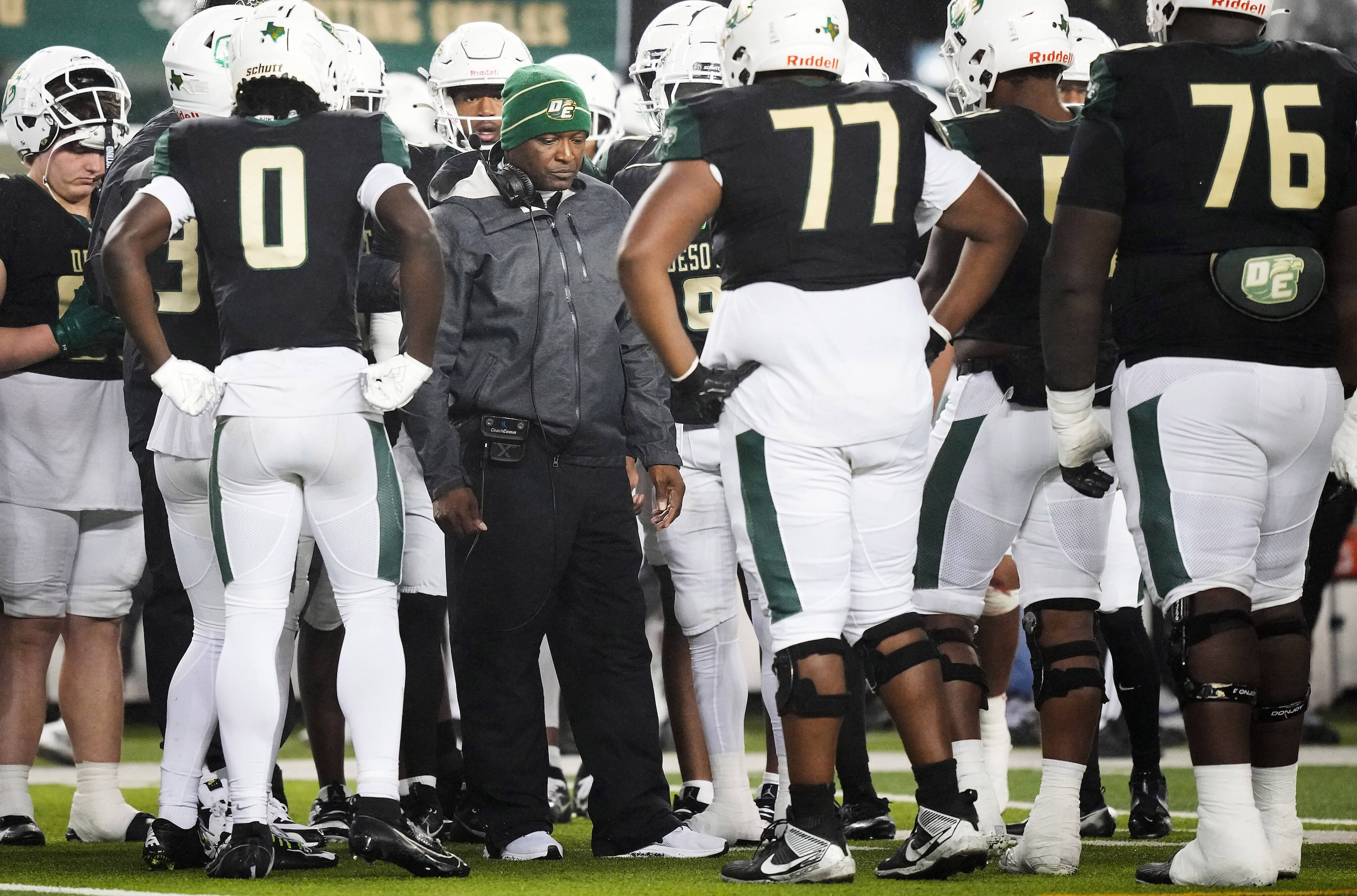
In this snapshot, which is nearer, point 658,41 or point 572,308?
point 572,308

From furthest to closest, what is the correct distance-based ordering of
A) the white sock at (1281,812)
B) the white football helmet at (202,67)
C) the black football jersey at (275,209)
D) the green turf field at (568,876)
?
1. the white football helmet at (202,67)
2. the black football jersey at (275,209)
3. the white sock at (1281,812)
4. the green turf field at (568,876)

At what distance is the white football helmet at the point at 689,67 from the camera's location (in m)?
5.44

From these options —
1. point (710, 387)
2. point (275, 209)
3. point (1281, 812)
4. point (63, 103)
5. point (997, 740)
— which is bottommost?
point (997, 740)

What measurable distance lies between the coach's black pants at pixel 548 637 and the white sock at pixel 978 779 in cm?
74

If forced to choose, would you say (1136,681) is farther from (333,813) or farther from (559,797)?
(333,813)

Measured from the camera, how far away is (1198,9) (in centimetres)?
374

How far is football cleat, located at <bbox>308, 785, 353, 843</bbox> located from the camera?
505cm

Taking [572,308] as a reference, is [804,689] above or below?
below

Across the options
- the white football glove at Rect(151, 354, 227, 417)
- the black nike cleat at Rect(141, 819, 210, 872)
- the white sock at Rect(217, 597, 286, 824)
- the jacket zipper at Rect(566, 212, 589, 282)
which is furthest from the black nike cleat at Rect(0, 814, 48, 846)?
the jacket zipper at Rect(566, 212, 589, 282)

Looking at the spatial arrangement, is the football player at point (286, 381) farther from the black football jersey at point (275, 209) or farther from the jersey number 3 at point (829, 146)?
the jersey number 3 at point (829, 146)

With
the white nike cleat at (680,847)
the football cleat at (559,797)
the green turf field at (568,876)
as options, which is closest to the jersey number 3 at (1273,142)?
the green turf field at (568,876)

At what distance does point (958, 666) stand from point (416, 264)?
1591mm

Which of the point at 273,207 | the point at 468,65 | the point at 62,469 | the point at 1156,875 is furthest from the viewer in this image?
the point at 468,65

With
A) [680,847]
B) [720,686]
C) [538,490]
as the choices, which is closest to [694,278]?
[538,490]
